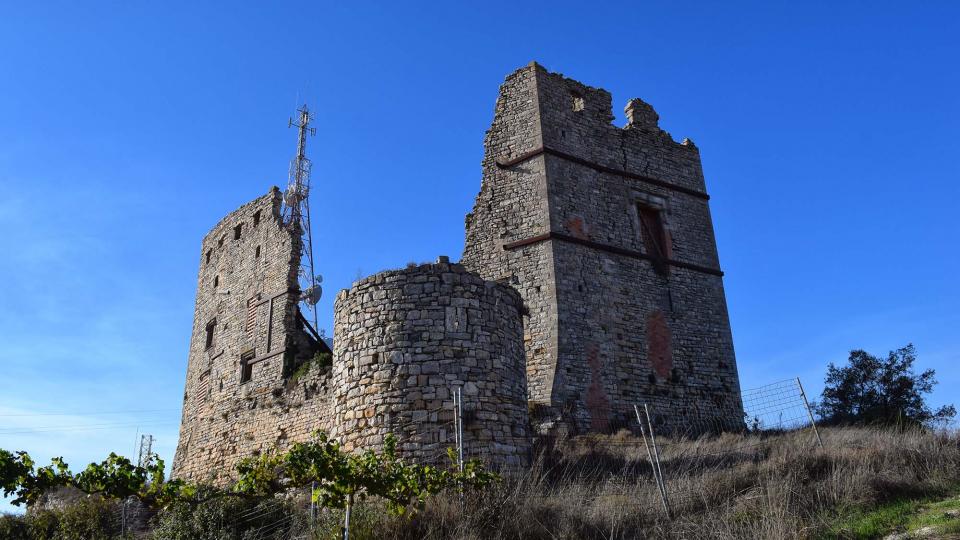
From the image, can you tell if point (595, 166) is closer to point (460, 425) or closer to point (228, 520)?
point (460, 425)

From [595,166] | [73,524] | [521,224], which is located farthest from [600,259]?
[73,524]

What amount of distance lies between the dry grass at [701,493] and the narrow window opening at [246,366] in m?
9.53

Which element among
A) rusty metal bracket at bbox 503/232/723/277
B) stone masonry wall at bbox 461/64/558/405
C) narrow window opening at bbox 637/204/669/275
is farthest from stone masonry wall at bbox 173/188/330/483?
narrow window opening at bbox 637/204/669/275

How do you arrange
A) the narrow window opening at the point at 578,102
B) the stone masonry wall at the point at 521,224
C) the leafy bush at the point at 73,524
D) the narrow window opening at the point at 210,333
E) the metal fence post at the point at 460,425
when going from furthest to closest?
the narrow window opening at the point at 210,333 < the narrow window opening at the point at 578,102 < the stone masonry wall at the point at 521,224 < the leafy bush at the point at 73,524 < the metal fence post at the point at 460,425

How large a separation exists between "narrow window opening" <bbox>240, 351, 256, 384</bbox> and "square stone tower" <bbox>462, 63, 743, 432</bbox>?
19.7 ft

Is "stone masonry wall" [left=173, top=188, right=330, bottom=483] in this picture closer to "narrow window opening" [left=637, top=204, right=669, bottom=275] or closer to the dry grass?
the dry grass

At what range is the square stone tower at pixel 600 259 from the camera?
16.2 metres

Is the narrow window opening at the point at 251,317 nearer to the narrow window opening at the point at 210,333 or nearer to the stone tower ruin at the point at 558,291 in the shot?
the stone tower ruin at the point at 558,291

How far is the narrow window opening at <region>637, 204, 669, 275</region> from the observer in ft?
61.3

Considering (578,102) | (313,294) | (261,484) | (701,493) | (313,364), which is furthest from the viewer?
(313,294)

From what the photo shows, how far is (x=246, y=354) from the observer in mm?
19359

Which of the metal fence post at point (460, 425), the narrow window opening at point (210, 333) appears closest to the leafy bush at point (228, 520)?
the metal fence post at point (460, 425)

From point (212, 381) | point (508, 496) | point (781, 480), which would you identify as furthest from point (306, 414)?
point (781, 480)

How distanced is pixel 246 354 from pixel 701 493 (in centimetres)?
1300
